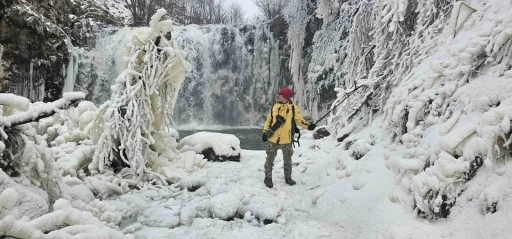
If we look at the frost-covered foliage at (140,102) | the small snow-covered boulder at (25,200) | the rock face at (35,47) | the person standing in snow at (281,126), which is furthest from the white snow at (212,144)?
the rock face at (35,47)

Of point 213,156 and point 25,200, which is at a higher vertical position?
point 25,200

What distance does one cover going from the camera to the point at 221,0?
4050cm

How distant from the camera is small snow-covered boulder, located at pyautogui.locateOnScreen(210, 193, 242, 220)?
3766 mm

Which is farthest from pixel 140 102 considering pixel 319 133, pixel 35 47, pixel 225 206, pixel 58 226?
pixel 35 47

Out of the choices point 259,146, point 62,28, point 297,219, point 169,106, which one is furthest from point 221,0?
point 297,219

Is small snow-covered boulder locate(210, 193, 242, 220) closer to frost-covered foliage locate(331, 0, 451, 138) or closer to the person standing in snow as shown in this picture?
the person standing in snow

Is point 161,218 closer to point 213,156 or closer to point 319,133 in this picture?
point 213,156

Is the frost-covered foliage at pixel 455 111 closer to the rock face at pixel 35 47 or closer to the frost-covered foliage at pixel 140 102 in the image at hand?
the frost-covered foliage at pixel 140 102

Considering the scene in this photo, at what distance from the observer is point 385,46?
5.17 m

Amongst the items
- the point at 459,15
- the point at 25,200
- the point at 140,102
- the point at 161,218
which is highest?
the point at 459,15

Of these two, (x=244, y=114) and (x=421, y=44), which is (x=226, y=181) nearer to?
(x=421, y=44)

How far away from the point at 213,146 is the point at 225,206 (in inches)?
110

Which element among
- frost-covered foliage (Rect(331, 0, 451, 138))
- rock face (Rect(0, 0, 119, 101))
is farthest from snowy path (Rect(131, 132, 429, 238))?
rock face (Rect(0, 0, 119, 101))

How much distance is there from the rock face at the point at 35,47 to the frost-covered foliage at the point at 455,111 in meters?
12.5
